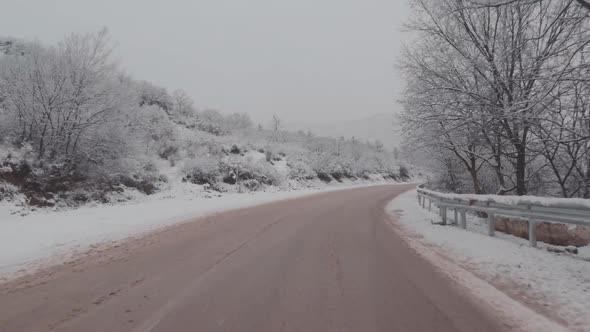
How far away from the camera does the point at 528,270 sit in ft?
17.4

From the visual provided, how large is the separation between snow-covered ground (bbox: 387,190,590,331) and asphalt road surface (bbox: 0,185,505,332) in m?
0.80

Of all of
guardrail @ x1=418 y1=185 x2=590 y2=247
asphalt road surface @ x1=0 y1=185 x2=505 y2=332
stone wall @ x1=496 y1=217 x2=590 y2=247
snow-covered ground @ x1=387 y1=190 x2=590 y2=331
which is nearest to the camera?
asphalt road surface @ x1=0 y1=185 x2=505 y2=332

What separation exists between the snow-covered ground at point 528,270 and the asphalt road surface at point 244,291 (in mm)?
798

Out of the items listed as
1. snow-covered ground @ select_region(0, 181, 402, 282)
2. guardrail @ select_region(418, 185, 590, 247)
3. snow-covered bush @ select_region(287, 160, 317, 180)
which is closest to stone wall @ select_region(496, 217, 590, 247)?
guardrail @ select_region(418, 185, 590, 247)

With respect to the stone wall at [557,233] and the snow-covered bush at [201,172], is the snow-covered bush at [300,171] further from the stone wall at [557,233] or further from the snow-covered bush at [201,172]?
the stone wall at [557,233]

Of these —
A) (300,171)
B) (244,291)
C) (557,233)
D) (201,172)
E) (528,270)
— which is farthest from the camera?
(300,171)

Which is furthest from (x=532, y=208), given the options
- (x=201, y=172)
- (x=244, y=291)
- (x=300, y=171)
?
(x=300, y=171)

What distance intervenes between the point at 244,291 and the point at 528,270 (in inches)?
188

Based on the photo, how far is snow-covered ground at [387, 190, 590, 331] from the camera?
388cm

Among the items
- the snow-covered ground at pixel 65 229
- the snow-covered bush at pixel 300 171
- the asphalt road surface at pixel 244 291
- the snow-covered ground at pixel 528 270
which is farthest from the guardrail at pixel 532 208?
the snow-covered bush at pixel 300 171

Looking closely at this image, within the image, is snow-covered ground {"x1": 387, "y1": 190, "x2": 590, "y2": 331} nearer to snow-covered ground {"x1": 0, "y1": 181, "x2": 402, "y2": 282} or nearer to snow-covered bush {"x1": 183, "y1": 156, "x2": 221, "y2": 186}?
snow-covered ground {"x1": 0, "y1": 181, "x2": 402, "y2": 282}

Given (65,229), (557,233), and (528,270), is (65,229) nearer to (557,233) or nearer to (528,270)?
(528,270)

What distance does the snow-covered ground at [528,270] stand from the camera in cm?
388

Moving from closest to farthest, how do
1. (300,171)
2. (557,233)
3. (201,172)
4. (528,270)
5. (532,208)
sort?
(528,270) → (532,208) → (557,233) → (201,172) → (300,171)
